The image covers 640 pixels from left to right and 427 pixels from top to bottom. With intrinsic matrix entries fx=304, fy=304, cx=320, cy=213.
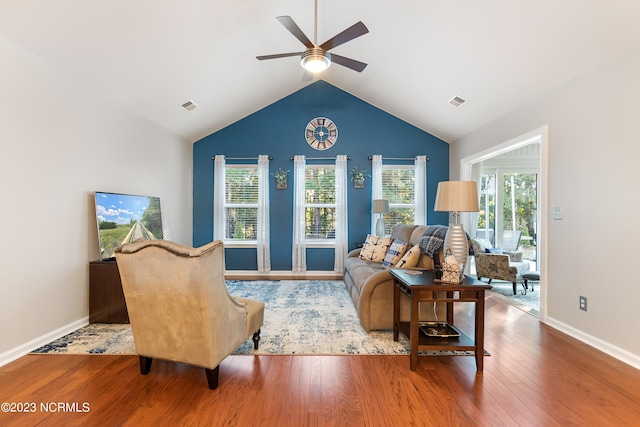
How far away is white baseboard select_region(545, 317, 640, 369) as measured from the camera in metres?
2.40

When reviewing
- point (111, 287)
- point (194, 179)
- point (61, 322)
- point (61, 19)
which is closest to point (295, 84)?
point (194, 179)

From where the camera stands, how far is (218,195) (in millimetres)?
5684

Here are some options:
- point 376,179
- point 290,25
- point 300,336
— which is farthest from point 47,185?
point 376,179

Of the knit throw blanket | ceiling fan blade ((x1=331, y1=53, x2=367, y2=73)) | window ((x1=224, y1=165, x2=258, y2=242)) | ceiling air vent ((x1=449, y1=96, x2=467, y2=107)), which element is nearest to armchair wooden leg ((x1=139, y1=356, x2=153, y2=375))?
the knit throw blanket

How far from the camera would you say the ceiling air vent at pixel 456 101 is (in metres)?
4.26

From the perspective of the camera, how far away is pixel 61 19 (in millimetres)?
2445

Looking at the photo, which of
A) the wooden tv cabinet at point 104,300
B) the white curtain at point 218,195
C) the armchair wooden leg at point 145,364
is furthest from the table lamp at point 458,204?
the white curtain at point 218,195

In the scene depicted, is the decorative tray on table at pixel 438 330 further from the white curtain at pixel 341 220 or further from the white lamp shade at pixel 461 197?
the white curtain at pixel 341 220

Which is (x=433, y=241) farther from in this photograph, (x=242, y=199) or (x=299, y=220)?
(x=242, y=199)

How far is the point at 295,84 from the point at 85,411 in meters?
5.06

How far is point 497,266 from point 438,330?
2.78 metres

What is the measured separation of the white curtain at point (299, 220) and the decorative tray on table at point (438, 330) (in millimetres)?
3228

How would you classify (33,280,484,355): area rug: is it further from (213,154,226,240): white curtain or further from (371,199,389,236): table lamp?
(213,154,226,240): white curtain

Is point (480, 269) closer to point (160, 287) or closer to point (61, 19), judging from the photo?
point (160, 287)
